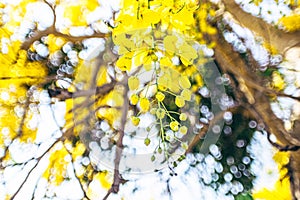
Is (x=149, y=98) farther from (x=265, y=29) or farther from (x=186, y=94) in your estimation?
(x=265, y=29)

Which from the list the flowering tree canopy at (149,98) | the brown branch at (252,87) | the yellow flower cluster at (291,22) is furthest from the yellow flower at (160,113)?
the yellow flower cluster at (291,22)

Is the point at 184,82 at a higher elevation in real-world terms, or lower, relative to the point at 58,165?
higher

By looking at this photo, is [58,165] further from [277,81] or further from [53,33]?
[277,81]

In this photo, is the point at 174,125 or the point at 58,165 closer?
the point at 174,125

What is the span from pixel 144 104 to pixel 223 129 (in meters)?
0.15

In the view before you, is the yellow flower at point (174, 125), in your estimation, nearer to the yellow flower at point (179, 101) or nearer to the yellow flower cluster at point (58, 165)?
the yellow flower at point (179, 101)

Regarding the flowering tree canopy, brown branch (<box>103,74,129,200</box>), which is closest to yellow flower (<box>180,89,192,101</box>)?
the flowering tree canopy

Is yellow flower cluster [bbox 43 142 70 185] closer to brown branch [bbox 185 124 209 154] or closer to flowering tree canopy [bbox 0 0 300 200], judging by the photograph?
flowering tree canopy [bbox 0 0 300 200]

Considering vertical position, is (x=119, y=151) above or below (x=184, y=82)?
below

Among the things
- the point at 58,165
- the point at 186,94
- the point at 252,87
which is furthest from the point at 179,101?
the point at 58,165

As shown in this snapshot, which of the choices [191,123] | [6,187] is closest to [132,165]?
[191,123]

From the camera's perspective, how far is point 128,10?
0.75 metres

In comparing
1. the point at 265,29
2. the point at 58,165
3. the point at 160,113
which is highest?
the point at 265,29

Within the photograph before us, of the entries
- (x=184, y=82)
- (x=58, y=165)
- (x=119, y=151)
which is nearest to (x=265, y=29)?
(x=184, y=82)
